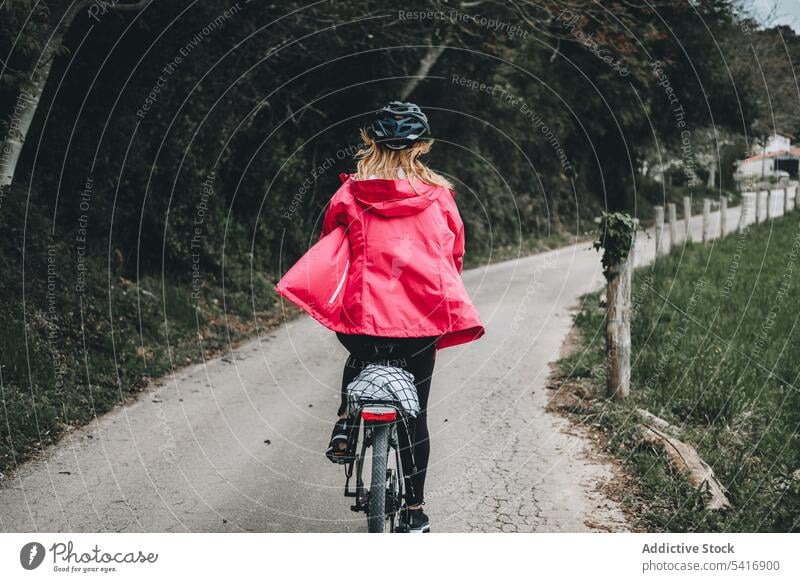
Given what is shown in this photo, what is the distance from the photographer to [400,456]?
13.0 ft

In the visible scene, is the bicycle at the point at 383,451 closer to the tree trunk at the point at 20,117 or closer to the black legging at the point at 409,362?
the black legging at the point at 409,362

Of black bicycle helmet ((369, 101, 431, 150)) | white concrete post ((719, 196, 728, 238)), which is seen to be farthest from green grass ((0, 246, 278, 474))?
white concrete post ((719, 196, 728, 238))

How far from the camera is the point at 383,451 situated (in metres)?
3.57

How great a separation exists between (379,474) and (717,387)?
138 inches

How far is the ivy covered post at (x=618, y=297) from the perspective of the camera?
6.36 meters

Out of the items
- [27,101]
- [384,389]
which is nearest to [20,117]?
[27,101]

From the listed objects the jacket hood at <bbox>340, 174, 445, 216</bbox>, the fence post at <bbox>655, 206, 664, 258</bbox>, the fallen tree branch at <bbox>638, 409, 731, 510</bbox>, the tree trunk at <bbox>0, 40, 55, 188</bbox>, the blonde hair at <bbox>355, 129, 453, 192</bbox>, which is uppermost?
Answer: the tree trunk at <bbox>0, 40, 55, 188</bbox>

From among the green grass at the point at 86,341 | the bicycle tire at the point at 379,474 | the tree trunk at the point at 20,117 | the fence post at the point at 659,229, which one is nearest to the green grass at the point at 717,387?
the bicycle tire at the point at 379,474

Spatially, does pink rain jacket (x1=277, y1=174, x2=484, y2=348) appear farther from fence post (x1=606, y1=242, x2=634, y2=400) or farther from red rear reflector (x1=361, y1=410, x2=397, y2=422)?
fence post (x1=606, y1=242, x2=634, y2=400)

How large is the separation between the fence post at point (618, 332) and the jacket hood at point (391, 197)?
10.3ft

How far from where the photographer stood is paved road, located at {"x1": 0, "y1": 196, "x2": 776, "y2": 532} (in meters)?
4.49

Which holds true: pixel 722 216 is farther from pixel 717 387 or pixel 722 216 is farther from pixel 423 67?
pixel 717 387

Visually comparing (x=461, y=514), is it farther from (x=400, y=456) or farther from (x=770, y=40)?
(x=770, y=40)
